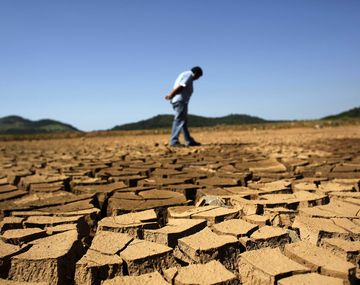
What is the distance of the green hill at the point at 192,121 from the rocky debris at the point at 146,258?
21297 millimetres

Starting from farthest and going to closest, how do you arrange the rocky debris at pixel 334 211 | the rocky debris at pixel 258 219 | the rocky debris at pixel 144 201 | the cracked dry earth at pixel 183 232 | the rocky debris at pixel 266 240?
the rocky debris at pixel 144 201 < the rocky debris at pixel 334 211 < the rocky debris at pixel 258 219 < the rocky debris at pixel 266 240 < the cracked dry earth at pixel 183 232

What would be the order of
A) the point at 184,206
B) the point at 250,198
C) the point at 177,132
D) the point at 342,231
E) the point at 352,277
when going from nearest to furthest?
the point at 352,277
the point at 342,231
the point at 184,206
the point at 250,198
the point at 177,132

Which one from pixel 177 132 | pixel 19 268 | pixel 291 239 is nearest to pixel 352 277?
pixel 291 239

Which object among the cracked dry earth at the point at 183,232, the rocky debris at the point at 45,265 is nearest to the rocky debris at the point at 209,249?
the cracked dry earth at the point at 183,232

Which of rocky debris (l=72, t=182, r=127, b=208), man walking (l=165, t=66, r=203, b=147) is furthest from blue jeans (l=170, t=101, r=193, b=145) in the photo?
rocky debris (l=72, t=182, r=127, b=208)

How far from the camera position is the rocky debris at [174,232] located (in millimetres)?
1753

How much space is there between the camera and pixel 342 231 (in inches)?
70.7

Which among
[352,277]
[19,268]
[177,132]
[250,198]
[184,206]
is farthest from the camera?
[177,132]

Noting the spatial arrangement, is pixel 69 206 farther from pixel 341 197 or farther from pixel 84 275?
pixel 341 197

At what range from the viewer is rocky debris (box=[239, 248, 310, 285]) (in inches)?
53.3

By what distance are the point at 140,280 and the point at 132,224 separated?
59 centimetres

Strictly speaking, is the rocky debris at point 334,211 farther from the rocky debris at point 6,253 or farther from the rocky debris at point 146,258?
the rocky debris at point 6,253

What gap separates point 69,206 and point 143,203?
0.49 m

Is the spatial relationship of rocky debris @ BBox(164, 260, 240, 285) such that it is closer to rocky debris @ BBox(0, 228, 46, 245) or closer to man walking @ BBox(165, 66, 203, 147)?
rocky debris @ BBox(0, 228, 46, 245)
